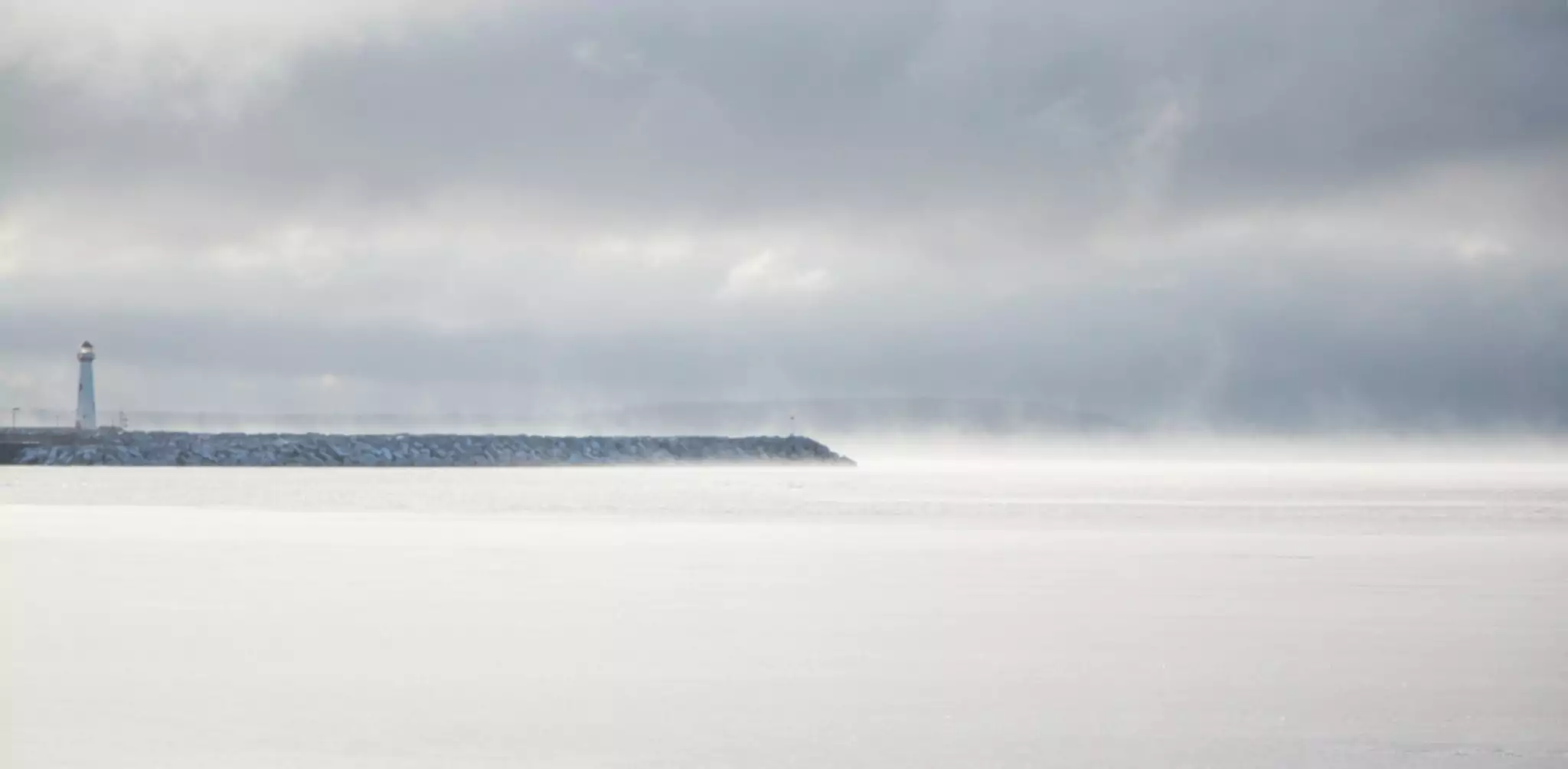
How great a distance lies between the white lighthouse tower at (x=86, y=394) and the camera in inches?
3479

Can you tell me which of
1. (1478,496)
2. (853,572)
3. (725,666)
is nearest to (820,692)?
(725,666)

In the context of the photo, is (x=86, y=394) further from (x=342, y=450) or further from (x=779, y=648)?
(x=779, y=648)

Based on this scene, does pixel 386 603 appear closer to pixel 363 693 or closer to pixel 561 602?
pixel 561 602

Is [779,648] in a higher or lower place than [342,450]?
lower

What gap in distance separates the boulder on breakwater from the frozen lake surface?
2357 inches

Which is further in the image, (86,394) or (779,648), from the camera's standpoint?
(86,394)

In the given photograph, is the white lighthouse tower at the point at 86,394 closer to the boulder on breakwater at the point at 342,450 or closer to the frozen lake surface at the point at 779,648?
the boulder on breakwater at the point at 342,450

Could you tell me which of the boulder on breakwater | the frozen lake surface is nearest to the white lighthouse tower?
the boulder on breakwater

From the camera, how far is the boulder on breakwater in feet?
253

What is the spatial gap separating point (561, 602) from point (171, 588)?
3214 mm

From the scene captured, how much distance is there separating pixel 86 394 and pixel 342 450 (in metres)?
22.7

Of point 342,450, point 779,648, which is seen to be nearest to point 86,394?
point 342,450

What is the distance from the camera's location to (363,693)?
7203mm

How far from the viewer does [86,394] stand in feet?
302
